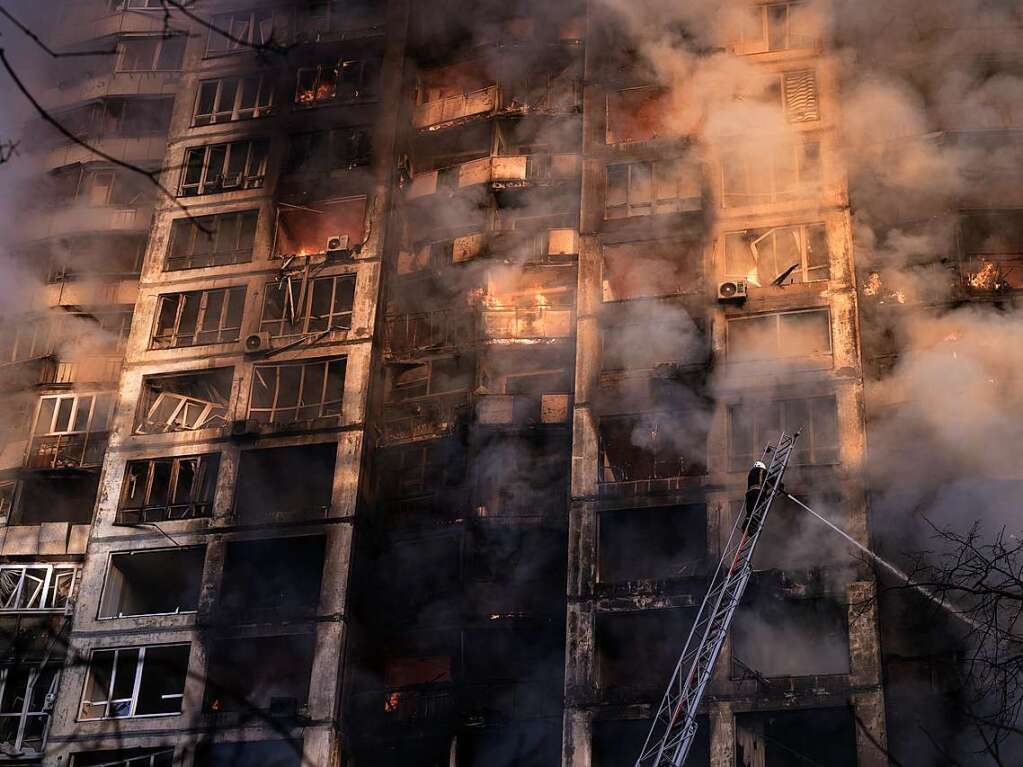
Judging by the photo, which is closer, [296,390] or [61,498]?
[296,390]

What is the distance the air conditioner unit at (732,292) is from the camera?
98.4 ft

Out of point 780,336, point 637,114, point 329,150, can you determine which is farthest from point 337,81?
point 780,336

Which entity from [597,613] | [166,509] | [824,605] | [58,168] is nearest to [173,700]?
[166,509]

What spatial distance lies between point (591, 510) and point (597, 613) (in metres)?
2.25

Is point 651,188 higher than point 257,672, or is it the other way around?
point 651,188

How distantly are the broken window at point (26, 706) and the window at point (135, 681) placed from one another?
87 cm

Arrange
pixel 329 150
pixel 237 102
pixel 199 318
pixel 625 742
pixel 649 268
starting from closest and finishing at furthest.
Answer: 1. pixel 625 742
2. pixel 649 268
3. pixel 199 318
4. pixel 329 150
5. pixel 237 102

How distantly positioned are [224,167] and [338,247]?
475 cm

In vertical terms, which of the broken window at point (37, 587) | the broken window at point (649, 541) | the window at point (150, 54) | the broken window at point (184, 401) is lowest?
the broken window at point (37, 587)

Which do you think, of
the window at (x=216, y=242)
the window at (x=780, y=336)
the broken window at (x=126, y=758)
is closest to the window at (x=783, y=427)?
the window at (x=780, y=336)

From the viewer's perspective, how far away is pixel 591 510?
28.8 m

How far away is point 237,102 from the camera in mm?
37344

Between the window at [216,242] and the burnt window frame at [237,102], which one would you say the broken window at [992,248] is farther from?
the burnt window frame at [237,102]

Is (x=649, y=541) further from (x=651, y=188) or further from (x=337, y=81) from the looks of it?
(x=337, y=81)
